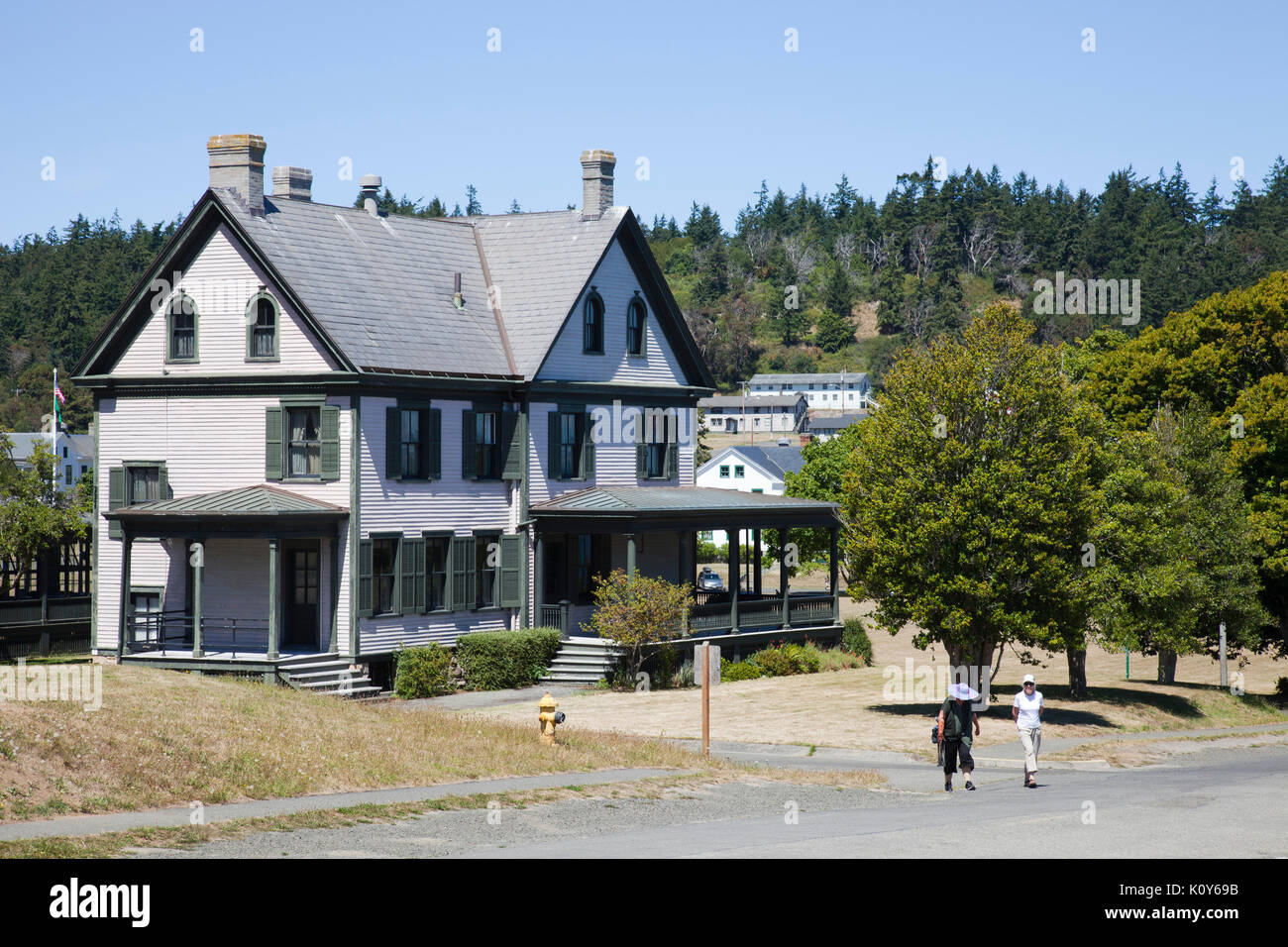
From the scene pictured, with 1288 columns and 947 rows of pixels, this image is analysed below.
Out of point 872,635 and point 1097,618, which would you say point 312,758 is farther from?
point 872,635

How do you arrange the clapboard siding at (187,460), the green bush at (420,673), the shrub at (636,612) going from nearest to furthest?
the green bush at (420,673) → the clapboard siding at (187,460) → the shrub at (636,612)

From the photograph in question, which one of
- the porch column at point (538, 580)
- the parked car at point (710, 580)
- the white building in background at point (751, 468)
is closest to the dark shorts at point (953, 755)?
the porch column at point (538, 580)

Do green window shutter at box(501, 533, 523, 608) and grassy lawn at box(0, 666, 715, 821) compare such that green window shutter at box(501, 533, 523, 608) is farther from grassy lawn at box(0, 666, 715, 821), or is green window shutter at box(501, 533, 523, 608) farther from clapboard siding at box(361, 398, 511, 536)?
grassy lawn at box(0, 666, 715, 821)

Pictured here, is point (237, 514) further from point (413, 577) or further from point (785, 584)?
point (785, 584)

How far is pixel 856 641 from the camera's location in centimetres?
4722

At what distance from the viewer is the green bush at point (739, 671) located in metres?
42.0

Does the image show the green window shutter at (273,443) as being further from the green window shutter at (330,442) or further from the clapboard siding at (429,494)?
the clapboard siding at (429,494)

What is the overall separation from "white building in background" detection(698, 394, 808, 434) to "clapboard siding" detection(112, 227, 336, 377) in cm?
13356

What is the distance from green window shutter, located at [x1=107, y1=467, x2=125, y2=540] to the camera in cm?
3956

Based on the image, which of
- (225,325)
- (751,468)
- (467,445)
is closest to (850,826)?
(467,445)

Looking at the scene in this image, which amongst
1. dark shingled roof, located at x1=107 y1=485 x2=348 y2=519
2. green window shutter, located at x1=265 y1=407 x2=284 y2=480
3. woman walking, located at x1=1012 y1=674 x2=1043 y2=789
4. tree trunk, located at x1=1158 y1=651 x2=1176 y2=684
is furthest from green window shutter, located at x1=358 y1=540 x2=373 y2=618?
tree trunk, located at x1=1158 y1=651 x2=1176 y2=684

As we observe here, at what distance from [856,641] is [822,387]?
142 metres

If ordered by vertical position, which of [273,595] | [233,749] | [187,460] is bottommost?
[233,749]

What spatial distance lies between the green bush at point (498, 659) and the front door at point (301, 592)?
13.0 feet
